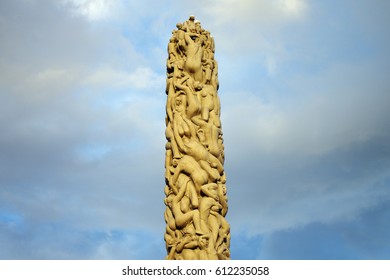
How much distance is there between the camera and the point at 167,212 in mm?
12156

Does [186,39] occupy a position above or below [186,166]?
above

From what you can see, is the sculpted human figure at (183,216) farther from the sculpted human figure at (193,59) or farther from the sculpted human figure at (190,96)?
the sculpted human figure at (193,59)

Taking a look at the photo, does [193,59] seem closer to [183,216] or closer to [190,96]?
[190,96]

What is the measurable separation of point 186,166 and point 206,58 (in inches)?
89.5

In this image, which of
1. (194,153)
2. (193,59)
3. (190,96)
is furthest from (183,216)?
(193,59)

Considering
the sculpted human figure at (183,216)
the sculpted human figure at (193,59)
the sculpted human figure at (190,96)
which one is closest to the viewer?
the sculpted human figure at (183,216)

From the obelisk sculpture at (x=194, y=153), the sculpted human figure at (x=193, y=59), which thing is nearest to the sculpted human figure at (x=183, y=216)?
the obelisk sculpture at (x=194, y=153)

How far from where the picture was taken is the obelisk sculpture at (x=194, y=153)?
38.4 ft

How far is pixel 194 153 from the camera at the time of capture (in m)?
12.1

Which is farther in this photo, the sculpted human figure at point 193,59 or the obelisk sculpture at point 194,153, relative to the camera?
the sculpted human figure at point 193,59
